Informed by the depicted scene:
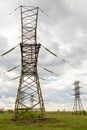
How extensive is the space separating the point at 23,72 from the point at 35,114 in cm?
533

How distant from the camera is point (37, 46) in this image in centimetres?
3841

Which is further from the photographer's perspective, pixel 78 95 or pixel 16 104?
pixel 78 95

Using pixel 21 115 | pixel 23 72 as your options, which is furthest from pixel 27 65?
pixel 21 115

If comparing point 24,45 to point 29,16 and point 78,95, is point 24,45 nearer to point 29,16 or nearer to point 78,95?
point 29,16

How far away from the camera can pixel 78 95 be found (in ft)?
287

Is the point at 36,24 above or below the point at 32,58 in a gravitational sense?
above

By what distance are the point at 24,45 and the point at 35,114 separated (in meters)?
8.54

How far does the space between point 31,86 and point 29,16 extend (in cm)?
824

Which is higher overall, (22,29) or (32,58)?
(22,29)

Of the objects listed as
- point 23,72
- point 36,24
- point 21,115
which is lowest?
point 21,115

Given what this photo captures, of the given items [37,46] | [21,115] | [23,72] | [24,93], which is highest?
[37,46]

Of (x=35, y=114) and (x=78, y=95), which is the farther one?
(x=78, y=95)

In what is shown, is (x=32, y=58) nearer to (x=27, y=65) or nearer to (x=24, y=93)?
(x=27, y=65)

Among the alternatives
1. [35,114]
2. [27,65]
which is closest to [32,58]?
[27,65]
